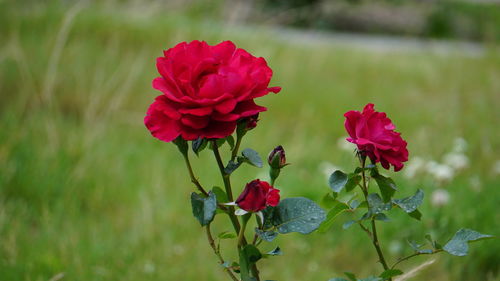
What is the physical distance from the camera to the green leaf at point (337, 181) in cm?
71

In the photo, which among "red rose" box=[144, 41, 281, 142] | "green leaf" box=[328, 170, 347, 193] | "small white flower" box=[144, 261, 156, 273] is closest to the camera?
"red rose" box=[144, 41, 281, 142]

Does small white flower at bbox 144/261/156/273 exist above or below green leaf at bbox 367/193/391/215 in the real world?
below

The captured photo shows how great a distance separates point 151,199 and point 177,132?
1.46 m

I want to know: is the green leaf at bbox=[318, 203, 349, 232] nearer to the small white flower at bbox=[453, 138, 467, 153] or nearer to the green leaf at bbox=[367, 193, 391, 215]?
the green leaf at bbox=[367, 193, 391, 215]

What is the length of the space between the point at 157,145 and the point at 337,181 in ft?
6.73

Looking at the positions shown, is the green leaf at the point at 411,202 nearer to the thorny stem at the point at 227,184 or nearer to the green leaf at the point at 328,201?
the green leaf at the point at 328,201

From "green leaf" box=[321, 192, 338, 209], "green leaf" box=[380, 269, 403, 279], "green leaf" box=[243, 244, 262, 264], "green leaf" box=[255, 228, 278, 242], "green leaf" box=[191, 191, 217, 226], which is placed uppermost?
"green leaf" box=[191, 191, 217, 226]

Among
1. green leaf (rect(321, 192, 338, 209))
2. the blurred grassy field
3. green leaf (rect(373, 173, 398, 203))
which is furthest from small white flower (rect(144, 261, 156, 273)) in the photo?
green leaf (rect(373, 173, 398, 203))

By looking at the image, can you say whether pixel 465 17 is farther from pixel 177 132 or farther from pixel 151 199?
pixel 177 132

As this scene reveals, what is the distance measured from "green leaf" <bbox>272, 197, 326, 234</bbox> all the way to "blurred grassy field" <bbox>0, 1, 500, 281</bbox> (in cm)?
54

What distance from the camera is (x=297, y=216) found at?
68 cm

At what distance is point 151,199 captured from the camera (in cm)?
204

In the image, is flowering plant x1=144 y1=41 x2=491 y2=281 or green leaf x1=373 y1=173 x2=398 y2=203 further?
green leaf x1=373 y1=173 x2=398 y2=203

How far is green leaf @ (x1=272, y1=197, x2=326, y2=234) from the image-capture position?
2.17 ft
